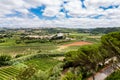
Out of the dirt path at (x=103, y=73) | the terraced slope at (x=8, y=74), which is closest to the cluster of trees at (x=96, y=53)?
the dirt path at (x=103, y=73)

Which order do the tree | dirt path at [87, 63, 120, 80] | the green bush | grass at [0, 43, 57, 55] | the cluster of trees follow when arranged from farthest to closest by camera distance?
grass at [0, 43, 57, 55], the green bush, dirt path at [87, 63, 120, 80], the cluster of trees, the tree

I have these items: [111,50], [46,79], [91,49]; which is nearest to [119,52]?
[111,50]

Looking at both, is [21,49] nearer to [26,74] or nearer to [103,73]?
[103,73]

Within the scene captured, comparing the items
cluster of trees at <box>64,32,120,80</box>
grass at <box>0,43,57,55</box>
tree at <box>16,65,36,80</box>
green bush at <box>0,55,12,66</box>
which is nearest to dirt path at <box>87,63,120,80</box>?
cluster of trees at <box>64,32,120,80</box>

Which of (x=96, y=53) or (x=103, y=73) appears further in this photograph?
(x=103, y=73)

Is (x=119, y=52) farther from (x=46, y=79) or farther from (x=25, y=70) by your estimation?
(x=25, y=70)

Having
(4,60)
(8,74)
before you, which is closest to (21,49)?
(4,60)

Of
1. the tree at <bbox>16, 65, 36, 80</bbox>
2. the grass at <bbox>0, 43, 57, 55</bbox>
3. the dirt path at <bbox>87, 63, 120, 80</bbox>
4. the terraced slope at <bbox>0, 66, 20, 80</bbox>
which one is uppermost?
the tree at <bbox>16, 65, 36, 80</bbox>

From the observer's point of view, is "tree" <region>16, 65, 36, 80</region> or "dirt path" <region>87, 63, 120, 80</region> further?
"dirt path" <region>87, 63, 120, 80</region>

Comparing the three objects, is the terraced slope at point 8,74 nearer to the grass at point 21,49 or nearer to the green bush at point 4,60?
the green bush at point 4,60

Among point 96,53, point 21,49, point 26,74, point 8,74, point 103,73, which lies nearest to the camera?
point 26,74

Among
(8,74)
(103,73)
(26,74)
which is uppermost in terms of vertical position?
(26,74)

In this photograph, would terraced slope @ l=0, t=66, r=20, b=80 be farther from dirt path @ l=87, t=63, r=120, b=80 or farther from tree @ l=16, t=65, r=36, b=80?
dirt path @ l=87, t=63, r=120, b=80
